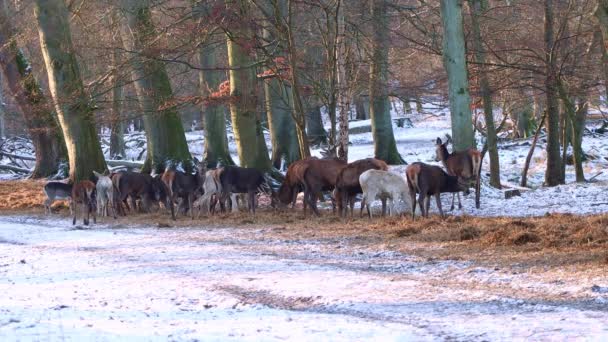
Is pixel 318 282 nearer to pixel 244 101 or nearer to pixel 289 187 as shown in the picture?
pixel 289 187

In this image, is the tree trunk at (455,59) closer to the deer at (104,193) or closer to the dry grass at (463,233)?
the dry grass at (463,233)

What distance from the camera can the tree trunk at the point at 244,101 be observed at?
74.2ft

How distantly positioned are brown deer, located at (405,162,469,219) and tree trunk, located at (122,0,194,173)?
724 centimetres

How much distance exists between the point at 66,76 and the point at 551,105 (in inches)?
574

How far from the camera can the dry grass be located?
1246 cm

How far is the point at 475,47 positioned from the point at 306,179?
8.07 metres

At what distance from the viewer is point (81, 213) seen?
23969 mm

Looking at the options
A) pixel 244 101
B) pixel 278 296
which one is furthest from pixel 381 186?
pixel 278 296

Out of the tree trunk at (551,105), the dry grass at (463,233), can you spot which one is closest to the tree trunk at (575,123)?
the tree trunk at (551,105)

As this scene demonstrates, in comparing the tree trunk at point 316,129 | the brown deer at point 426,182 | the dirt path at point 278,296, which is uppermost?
the tree trunk at point 316,129

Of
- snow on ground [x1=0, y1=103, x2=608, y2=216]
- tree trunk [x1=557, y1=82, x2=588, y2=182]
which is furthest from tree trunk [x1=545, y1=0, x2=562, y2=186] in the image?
snow on ground [x1=0, y1=103, x2=608, y2=216]

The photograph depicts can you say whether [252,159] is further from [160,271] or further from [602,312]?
[602,312]

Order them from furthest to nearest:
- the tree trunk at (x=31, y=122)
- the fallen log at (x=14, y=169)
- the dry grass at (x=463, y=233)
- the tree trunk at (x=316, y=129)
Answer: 1. the tree trunk at (x=316, y=129)
2. the fallen log at (x=14, y=169)
3. the tree trunk at (x=31, y=122)
4. the dry grass at (x=463, y=233)

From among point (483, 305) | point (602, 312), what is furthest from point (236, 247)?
point (602, 312)
